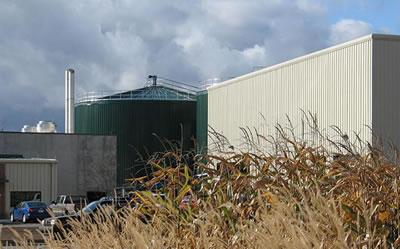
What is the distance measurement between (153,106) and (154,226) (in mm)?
67959

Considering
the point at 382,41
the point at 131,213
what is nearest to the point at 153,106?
the point at 382,41

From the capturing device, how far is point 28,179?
60688 mm

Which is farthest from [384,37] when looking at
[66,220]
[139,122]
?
[139,122]

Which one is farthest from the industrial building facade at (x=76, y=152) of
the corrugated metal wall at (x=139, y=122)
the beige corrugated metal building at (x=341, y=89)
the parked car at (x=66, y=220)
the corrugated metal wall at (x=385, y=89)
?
the parked car at (x=66, y=220)

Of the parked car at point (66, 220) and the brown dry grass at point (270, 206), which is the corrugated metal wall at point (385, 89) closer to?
the parked car at point (66, 220)

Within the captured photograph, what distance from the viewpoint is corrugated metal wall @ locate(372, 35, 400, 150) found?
3600cm

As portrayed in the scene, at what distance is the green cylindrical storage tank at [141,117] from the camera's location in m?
75.1

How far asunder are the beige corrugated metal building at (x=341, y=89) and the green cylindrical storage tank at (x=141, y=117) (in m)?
26.0

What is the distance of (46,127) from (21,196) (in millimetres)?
25763

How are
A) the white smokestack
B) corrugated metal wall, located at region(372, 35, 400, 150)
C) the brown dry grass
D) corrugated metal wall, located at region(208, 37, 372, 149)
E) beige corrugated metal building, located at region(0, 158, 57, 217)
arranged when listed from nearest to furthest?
the brown dry grass → corrugated metal wall, located at region(372, 35, 400, 150) → corrugated metal wall, located at region(208, 37, 372, 149) → beige corrugated metal building, located at region(0, 158, 57, 217) → the white smokestack

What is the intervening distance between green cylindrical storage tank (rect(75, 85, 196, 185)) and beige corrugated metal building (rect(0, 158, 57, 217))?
1288cm

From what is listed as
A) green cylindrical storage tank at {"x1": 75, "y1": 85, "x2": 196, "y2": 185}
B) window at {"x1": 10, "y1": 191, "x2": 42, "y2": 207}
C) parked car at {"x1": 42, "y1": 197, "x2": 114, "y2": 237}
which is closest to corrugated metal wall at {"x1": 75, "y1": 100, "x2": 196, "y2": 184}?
green cylindrical storage tank at {"x1": 75, "y1": 85, "x2": 196, "y2": 185}

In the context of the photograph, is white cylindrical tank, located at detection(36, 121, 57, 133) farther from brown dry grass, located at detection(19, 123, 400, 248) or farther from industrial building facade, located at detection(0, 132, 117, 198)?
brown dry grass, located at detection(19, 123, 400, 248)

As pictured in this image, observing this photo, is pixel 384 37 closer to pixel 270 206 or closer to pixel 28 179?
pixel 270 206
